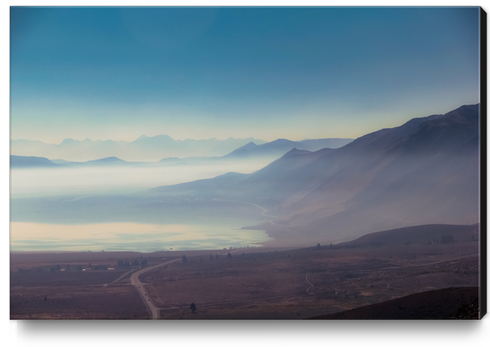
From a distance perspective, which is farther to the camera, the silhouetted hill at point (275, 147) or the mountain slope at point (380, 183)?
the silhouetted hill at point (275, 147)

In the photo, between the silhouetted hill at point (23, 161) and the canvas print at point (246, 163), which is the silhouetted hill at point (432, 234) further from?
the silhouetted hill at point (23, 161)

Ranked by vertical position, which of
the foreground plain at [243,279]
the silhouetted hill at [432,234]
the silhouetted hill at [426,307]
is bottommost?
the silhouetted hill at [426,307]

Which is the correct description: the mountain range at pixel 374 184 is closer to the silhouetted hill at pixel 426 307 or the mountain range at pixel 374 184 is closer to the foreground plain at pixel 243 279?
the foreground plain at pixel 243 279

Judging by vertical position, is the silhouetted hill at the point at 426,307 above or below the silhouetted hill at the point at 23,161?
below

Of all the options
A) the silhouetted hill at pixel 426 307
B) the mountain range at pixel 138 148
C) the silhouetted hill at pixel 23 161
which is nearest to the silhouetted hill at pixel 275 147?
the mountain range at pixel 138 148

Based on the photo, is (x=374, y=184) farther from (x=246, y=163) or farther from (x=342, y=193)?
(x=246, y=163)

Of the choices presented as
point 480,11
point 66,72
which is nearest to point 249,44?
point 66,72
